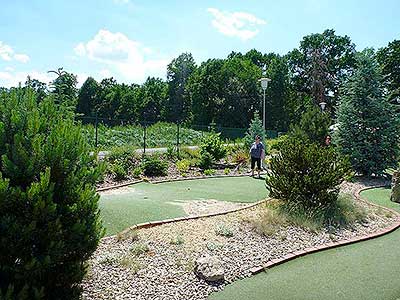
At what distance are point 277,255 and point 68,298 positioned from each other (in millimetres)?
3204

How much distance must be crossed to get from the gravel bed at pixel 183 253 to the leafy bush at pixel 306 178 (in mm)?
→ 888

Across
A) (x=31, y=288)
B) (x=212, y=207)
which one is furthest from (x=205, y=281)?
(x=212, y=207)

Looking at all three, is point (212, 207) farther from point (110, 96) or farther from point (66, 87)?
point (110, 96)

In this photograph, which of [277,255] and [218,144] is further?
[218,144]

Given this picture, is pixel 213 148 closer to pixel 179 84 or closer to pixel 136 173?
pixel 136 173

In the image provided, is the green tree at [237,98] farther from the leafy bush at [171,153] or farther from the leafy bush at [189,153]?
the leafy bush at [171,153]

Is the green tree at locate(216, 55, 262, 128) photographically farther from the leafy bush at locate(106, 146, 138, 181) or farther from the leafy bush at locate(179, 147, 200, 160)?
the leafy bush at locate(106, 146, 138, 181)

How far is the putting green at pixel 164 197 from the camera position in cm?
774

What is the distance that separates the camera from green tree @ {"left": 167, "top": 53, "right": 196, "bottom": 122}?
6212 centimetres

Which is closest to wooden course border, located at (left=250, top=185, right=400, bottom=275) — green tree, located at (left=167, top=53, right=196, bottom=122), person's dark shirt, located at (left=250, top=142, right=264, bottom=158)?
person's dark shirt, located at (left=250, top=142, right=264, bottom=158)

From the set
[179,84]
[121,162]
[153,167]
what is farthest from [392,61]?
[121,162]

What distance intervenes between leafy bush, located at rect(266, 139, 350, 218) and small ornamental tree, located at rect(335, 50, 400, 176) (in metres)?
6.99

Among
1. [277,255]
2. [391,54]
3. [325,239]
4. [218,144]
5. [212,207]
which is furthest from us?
[391,54]

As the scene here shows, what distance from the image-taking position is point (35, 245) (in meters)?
3.29
